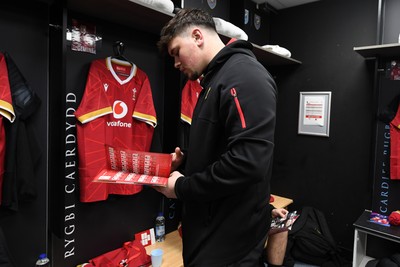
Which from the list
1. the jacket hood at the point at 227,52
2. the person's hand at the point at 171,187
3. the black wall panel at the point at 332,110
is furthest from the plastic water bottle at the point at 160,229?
the black wall panel at the point at 332,110

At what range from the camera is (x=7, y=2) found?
1266 mm

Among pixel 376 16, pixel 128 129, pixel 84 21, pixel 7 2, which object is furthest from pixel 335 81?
pixel 7 2

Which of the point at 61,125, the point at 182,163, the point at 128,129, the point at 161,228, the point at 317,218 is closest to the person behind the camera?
the point at 182,163

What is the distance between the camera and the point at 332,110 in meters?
2.64

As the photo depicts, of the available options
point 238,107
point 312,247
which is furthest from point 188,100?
point 312,247

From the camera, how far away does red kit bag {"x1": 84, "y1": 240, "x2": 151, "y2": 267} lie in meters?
1.57

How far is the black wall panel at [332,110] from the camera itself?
2.47m

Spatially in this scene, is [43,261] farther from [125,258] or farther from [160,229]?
[160,229]

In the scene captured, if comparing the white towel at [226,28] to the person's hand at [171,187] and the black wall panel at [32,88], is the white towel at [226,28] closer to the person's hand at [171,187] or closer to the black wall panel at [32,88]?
the black wall panel at [32,88]

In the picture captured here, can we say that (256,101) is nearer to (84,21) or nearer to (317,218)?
(84,21)

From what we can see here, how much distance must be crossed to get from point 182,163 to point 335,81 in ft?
6.88

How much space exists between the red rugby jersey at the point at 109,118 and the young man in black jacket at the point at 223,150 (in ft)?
1.97

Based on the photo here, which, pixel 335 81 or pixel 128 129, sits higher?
pixel 335 81

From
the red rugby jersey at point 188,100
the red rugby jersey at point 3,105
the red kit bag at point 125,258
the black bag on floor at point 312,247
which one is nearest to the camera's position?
the red rugby jersey at point 3,105
